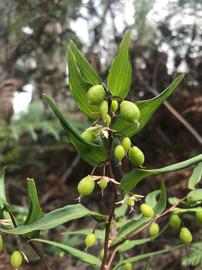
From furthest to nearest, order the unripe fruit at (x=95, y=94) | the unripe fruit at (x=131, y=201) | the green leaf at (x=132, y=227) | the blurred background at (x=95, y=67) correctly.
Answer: the blurred background at (x=95, y=67) < the green leaf at (x=132, y=227) < the unripe fruit at (x=131, y=201) < the unripe fruit at (x=95, y=94)

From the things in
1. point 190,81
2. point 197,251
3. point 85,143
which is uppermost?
point 85,143

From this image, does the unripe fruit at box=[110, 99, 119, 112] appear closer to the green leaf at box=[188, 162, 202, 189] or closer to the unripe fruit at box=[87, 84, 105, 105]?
the unripe fruit at box=[87, 84, 105, 105]

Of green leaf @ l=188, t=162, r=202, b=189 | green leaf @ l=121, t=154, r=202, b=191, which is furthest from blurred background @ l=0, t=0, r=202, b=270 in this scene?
green leaf @ l=121, t=154, r=202, b=191

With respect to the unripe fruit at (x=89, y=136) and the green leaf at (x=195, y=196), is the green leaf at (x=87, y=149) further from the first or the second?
the green leaf at (x=195, y=196)

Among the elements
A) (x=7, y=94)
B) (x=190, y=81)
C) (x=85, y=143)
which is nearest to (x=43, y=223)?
(x=85, y=143)

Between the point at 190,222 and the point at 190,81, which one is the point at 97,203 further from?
the point at 190,81

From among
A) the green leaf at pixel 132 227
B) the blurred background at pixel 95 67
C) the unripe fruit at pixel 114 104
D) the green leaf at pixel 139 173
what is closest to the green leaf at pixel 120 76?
the unripe fruit at pixel 114 104
